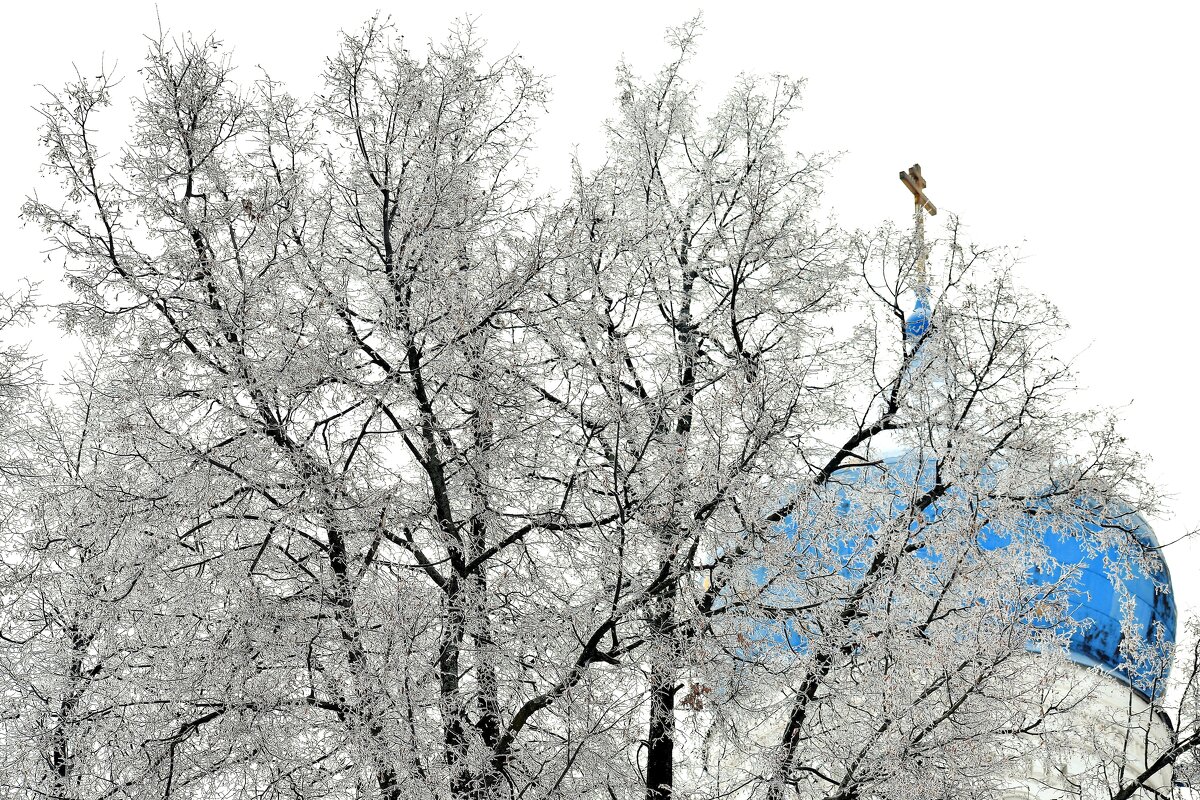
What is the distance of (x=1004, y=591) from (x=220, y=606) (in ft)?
18.0

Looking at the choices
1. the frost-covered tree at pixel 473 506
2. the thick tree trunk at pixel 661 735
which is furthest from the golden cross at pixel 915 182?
the thick tree trunk at pixel 661 735

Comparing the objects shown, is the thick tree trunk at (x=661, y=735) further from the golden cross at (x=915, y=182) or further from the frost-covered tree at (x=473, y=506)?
the golden cross at (x=915, y=182)

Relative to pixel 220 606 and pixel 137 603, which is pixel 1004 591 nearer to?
pixel 220 606

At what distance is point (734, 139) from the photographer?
11.4 m

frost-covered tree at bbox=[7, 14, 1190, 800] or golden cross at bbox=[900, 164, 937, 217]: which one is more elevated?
golden cross at bbox=[900, 164, 937, 217]

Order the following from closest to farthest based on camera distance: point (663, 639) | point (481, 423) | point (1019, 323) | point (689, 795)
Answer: point (663, 639) → point (481, 423) → point (689, 795) → point (1019, 323)

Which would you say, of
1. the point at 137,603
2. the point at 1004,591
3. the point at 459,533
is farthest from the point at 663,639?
the point at 137,603

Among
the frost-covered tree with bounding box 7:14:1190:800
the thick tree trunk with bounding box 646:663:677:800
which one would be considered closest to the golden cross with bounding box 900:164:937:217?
the frost-covered tree with bounding box 7:14:1190:800

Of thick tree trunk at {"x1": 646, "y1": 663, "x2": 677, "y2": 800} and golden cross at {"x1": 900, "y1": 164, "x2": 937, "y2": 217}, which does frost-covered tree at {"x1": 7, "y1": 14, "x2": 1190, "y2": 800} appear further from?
golden cross at {"x1": 900, "y1": 164, "x2": 937, "y2": 217}

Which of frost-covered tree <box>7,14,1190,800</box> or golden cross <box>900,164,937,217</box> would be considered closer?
frost-covered tree <box>7,14,1190,800</box>

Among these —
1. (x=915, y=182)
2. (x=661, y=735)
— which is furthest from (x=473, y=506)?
(x=915, y=182)

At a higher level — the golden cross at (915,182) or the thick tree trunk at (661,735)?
the golden cross at (915,182)

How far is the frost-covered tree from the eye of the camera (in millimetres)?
7430

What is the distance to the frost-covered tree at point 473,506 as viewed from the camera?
7.43 meters
